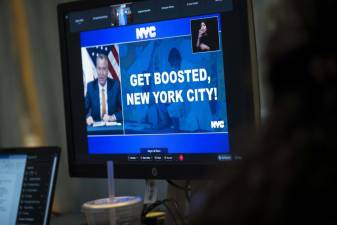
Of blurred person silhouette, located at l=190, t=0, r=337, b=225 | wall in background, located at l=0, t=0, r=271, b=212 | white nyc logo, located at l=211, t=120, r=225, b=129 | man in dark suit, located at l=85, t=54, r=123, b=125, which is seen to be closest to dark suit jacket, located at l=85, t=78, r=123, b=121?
man in dark suit, located at l=85, t=54, r=123, b=125

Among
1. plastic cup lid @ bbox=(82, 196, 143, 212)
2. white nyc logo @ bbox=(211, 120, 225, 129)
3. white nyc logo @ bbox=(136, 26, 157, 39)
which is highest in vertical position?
white nyc logo @ bbox=(136, 26, 157, 39)

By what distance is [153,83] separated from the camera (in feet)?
4.83

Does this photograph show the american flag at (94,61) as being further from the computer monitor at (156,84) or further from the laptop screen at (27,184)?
the laptop screen at (27,184)

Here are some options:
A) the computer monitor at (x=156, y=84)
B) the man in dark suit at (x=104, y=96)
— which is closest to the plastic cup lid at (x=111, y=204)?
the computer monitor at (x=156, y=84)

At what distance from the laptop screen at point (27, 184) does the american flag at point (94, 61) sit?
7.9 inches

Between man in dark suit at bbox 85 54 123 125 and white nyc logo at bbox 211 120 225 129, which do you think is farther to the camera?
man in dark suit at bbox 85 54 123 125

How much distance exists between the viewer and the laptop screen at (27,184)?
157cm

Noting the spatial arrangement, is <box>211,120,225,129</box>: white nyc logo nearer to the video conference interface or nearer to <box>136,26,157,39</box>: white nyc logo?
the video conference interface

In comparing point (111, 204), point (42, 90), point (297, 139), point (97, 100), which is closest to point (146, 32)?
point (97, 100)

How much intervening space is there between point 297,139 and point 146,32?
1.10 meters

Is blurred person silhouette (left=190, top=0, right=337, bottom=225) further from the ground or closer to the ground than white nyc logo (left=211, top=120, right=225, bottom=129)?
further from the ground

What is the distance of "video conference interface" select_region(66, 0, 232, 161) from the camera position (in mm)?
1388

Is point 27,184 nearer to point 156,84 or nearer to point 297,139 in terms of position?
point 156,84

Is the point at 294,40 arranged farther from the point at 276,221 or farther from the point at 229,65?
the point at 229,65
